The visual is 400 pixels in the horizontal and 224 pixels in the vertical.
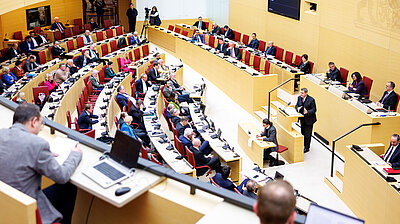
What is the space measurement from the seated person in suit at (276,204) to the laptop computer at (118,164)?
1.44 m

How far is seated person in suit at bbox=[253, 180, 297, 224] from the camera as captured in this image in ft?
6.70

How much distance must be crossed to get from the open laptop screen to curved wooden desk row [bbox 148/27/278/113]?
1017 centimetres

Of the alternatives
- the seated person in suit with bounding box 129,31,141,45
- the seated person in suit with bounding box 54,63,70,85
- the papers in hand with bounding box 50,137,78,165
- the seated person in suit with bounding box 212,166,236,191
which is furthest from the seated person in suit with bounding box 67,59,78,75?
the papers in hand with bounding box 50,137,78,165

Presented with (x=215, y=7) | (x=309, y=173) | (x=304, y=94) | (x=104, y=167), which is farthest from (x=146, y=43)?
(x=104, y=167)

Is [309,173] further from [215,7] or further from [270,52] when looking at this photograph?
[215,7]

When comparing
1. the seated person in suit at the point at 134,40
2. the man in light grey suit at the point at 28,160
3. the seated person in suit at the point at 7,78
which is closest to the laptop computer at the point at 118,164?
the man in light grey suit at the point at 28,160

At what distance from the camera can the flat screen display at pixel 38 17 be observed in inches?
786

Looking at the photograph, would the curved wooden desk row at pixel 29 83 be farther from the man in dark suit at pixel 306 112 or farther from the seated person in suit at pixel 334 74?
the seated person in suit at pixel 334 74

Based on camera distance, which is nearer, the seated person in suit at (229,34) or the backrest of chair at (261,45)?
the backrest of chair at (261,45)

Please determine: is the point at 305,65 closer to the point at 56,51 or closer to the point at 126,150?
the point at 56,51

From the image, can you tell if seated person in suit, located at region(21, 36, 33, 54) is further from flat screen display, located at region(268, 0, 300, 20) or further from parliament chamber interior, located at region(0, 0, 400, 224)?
flat screen display, located at region(268, 0, 300, 20)

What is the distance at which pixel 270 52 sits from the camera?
647 inches

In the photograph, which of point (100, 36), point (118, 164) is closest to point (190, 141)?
point (118, 164)

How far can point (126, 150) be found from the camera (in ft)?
11.5
